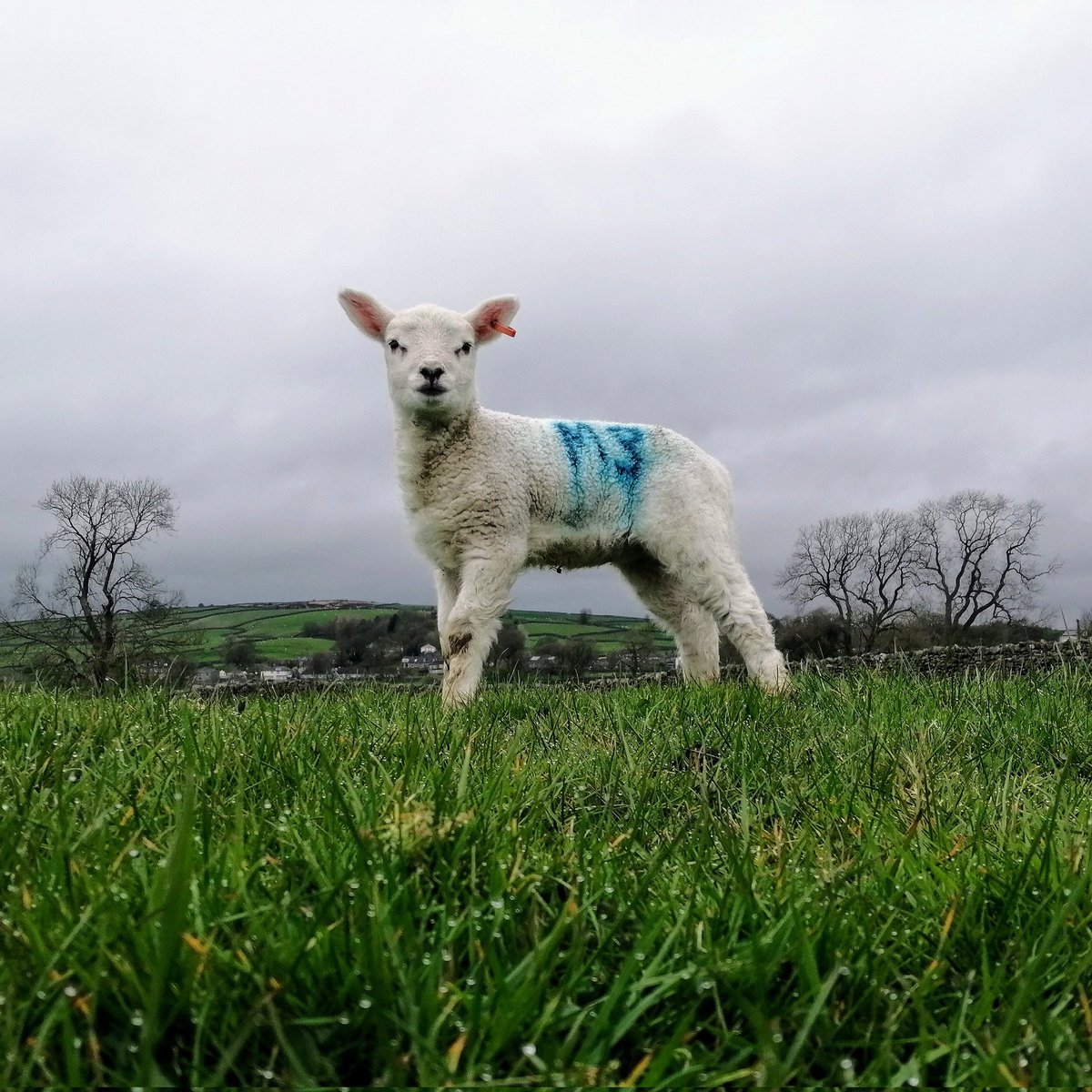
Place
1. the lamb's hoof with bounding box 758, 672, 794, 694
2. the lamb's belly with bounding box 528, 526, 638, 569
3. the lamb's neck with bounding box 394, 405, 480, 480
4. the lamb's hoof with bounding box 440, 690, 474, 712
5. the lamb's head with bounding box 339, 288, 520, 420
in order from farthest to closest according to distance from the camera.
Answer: the lamb's belly with bounding box 528, 526, 638, 569
the lamb's neck with bounding box 394, 405, 480, 480
the lamb's head with bounding box 339, 288, 520, 420
the lamb's hoof with bounding box 758, 672, 794, 694
the lamb's hoof with bounding box 440, 690, 474, 712

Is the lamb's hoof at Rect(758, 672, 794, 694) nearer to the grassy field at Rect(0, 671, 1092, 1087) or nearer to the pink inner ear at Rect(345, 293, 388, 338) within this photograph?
the grassy field at Rect(0, 671, 1092, 1087)

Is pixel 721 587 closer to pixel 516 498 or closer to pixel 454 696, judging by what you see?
pixel 516 498

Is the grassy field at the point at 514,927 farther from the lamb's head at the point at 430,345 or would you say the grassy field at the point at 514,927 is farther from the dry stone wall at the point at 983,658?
the dry stone wall at the point at 983,658

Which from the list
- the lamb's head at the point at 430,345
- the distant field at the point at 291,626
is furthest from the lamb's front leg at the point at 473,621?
the distant field at the point at 291,626

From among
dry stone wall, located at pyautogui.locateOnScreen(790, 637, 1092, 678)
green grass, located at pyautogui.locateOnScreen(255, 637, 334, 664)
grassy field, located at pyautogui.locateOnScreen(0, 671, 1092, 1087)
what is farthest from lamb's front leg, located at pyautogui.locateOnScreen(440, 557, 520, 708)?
green grass, located at pyautogui.locateOnScreen(255, 637, 334, 664)

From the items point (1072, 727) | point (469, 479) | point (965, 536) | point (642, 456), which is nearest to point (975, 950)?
point (1072, 727)

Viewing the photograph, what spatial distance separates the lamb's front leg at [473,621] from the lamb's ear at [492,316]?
187 centimetres

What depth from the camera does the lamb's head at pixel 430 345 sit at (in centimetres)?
699

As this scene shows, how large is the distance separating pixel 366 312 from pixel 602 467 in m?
2.32

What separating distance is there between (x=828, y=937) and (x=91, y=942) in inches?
53.3

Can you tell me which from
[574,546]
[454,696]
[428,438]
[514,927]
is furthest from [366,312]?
[514,927]

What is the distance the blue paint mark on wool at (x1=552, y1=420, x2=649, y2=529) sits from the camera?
310 inches

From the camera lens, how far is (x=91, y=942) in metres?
1.59

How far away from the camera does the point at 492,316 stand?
24.9 ft
